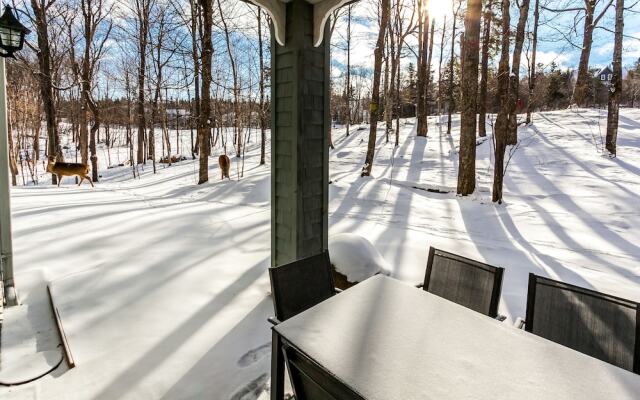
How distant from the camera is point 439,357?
1.38 meters

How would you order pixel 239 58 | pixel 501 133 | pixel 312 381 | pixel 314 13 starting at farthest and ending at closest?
pixel 239 58, pixel 501 133, pixel 314 13, pixel 312 381

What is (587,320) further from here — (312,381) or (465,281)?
(312,381)

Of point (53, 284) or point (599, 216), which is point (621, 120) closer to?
point (599, 216)

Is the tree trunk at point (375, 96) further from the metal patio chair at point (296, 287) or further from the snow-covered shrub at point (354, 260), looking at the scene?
the metal patio chair at point (296, 287)

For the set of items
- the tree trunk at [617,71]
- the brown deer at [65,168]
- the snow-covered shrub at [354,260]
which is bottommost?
the snow-covered shrub at [354,260]

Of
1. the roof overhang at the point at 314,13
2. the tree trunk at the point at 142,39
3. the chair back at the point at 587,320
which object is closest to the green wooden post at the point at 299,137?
the roof overhang at the point at 314,13

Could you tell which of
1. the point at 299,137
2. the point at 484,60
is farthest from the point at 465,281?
the point at 484,60

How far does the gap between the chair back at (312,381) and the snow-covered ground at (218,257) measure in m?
0.69

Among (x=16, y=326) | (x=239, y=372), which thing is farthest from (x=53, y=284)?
(x=239, y=372)

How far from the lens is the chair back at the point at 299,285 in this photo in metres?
1.94

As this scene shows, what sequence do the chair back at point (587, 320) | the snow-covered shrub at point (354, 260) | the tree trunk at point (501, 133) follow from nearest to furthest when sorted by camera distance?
1. the chair back at point (587, 320)
2. the snow-covered shrub at point (354, 260)
3. the tree trunk at point (501, 133)

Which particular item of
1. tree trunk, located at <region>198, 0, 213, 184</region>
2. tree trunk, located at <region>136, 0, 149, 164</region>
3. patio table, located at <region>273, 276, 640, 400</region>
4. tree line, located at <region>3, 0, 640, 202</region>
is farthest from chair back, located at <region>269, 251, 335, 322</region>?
tree trunk, located at <region>136, 0, 149, 164</region>

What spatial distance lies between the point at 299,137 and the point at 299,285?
1.27 metres

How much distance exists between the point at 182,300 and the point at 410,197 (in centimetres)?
609
